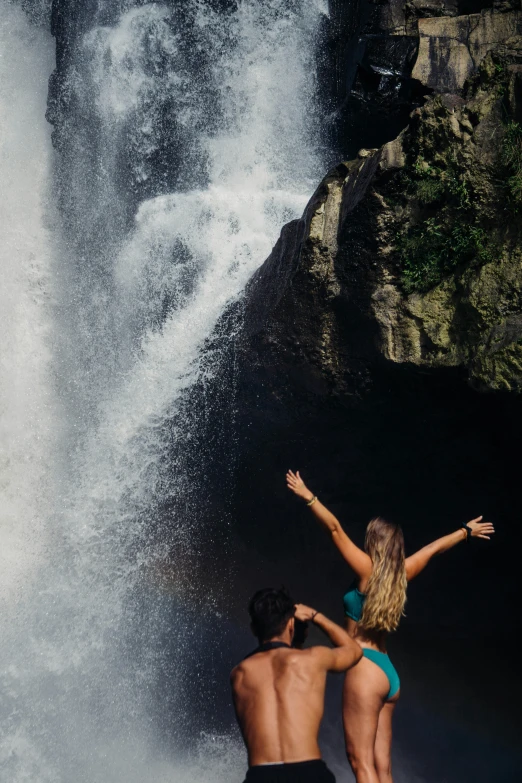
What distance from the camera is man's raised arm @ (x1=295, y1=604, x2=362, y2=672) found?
8.93 feet

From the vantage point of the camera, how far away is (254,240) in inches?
328

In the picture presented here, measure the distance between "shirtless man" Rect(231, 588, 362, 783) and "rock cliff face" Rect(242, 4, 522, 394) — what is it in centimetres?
220

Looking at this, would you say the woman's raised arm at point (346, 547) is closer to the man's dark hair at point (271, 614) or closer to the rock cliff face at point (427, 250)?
the man's dark hair at point (271, 614)

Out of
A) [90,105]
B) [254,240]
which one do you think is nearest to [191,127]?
[90,105]

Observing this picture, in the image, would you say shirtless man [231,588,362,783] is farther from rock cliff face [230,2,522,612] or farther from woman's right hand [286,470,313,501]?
rock cliff face [230,2,522,612]

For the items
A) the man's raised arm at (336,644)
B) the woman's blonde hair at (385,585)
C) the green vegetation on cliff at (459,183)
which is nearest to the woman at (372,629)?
the woman's blonde hair at (385,585)

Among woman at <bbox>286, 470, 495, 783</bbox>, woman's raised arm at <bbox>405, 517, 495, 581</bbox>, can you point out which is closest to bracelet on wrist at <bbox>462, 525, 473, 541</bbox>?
woman's raised arm at <bbox>405, 517, 495, 581</bbox>

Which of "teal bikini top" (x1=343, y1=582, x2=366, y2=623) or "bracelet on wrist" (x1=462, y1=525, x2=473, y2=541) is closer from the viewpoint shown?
"teal bikini top" (x1=343, y1=582, x2=366, y2=623)

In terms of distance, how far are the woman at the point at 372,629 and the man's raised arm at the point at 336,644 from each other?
0.26m

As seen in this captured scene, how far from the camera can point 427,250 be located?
14.9ft

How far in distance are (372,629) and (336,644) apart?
0.36 meters

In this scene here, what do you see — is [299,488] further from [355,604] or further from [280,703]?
[280,703]

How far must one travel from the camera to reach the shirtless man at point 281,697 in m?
2.44

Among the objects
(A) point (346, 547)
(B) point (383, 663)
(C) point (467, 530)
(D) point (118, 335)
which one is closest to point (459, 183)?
(C) point (467, 530)
